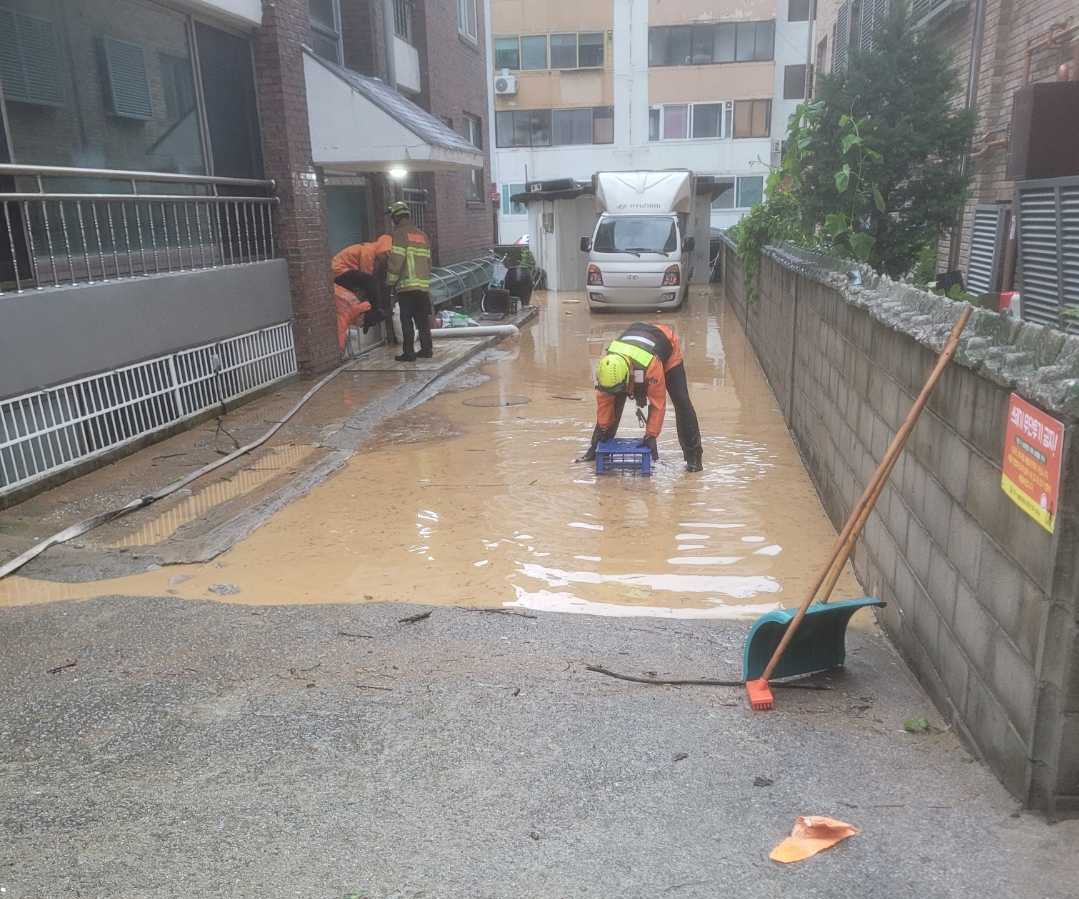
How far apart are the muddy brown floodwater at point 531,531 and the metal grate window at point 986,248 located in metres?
2.11

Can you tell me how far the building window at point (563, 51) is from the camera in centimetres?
3228

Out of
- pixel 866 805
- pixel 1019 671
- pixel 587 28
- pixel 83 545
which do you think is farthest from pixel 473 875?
pixel 587 28

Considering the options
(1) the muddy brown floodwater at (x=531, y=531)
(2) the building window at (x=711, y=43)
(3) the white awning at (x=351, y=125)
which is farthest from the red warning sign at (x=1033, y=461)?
(2) the building window at (x=711, y=43)

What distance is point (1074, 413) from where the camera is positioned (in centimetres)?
226

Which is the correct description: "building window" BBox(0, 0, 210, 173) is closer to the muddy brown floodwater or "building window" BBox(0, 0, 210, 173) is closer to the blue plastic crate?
the muddy brown floodwater

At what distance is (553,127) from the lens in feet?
109

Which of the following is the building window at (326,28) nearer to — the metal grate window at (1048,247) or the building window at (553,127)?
the metal grate window at (1048,247)

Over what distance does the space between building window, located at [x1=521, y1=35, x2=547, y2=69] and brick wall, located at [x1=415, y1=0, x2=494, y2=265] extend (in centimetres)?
1289

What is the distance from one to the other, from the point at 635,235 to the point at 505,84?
1739cm

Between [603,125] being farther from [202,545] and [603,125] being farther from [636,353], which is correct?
[202,545]

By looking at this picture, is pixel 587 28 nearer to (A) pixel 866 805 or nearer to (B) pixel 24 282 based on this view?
(B) pixel 24 282

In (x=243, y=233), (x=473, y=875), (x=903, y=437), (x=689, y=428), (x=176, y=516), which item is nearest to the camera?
(x=473, y=875)

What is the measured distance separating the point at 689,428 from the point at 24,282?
199 inches

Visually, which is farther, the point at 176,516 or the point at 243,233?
the point at 243,233
